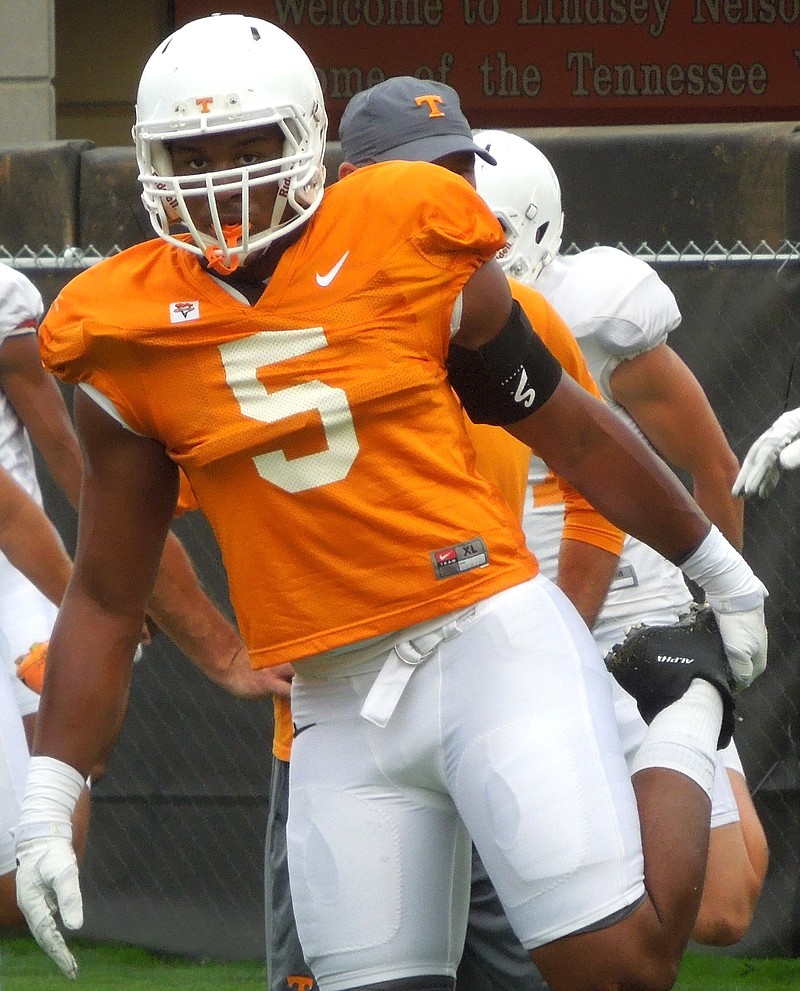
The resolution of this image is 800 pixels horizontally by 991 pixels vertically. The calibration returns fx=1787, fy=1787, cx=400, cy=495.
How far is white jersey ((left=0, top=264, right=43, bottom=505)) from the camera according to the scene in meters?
4.29

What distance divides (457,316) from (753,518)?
107 inches

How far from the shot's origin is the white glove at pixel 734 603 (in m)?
2.67

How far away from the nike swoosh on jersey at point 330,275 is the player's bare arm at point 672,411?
5.11 feet

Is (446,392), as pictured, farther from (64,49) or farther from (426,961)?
Answer: (64,49)

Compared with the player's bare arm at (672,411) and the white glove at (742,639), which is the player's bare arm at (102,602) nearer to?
the white glove at (742,639)

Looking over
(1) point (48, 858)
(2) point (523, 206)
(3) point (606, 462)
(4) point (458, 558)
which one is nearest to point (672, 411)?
(2) point (523, 206)

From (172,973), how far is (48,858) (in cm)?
291

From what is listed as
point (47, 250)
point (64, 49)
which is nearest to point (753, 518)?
point (47, 250)

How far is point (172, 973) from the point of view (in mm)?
5277

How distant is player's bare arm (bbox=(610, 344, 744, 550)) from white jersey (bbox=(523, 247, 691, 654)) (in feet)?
0.09

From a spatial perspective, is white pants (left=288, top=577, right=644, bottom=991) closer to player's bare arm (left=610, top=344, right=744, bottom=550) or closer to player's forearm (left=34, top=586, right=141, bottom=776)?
player's forearm (left=34, top=586, right=141, bottom=776)

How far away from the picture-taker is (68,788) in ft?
8.50

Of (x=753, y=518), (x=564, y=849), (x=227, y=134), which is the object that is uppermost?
(x=227, y=134)

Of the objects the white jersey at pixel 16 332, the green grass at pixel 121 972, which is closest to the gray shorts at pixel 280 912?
the white jersey at pixel 16 332
